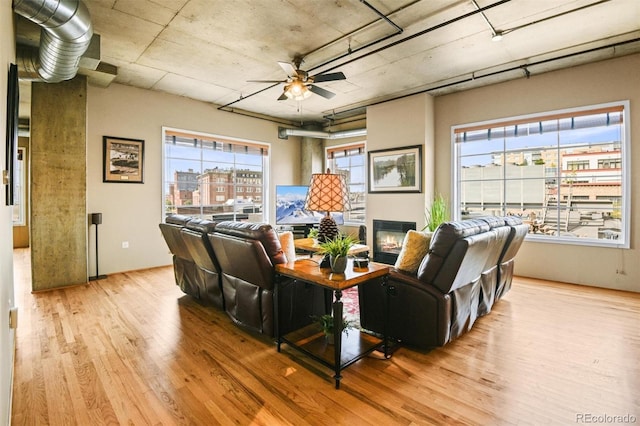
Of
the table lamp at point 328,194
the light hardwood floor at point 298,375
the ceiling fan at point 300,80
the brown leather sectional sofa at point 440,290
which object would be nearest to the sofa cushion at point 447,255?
the brown leather sectional sofa at point 440,290

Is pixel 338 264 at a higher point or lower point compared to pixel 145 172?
lower

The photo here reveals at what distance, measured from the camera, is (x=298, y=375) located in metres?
2.30

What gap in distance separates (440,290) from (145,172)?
5.09m

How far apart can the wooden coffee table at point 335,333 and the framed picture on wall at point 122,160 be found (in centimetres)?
405

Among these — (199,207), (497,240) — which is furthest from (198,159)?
(497,240)

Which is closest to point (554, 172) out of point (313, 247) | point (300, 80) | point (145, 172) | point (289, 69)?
point (313, 247)

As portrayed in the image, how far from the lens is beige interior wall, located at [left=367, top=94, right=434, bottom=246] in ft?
18.7

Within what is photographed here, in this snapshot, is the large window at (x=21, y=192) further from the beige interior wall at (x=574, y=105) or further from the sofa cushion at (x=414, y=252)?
the beige interior wall at (x=574, y=105)

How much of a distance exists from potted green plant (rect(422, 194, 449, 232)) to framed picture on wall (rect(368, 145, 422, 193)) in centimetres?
40

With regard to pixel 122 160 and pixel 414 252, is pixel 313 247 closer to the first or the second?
pixel 414 252

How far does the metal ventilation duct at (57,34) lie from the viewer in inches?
94.7

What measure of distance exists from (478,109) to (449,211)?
1771mm

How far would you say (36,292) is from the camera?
424 cm

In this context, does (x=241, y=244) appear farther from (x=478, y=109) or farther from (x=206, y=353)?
(x=478, y=109)
